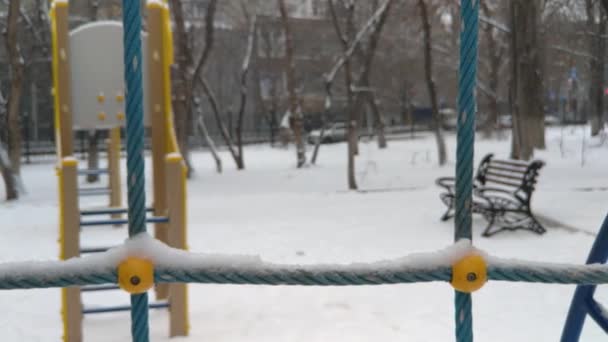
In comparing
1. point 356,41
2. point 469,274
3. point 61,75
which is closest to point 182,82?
point 356,41

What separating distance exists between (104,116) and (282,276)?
9.63ft

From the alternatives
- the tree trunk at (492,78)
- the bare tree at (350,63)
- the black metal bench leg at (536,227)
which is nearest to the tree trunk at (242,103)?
the bare tree at (350,63)

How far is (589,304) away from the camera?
2.08 m

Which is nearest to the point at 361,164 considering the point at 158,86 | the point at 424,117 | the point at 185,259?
the point at 158,86

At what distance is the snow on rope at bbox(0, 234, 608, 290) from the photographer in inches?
49.5

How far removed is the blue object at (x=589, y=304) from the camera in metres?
2.05

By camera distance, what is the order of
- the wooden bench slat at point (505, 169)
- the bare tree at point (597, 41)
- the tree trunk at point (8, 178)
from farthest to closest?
the tree trunk at point (8, 178) → the bare tree at point (597, 41) → the wooden bench slat at point (505, 169)

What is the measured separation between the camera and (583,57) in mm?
7844

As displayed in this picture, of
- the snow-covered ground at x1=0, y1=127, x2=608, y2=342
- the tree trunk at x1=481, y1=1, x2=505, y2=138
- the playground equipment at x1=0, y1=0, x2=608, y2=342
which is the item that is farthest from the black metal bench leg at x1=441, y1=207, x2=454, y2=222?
the tree trunk at x1=481, y1=1, x2=505, y2=138

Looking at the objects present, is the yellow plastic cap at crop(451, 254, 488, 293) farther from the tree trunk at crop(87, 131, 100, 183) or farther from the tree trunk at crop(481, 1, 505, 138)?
the tree trunk at crop(481, 1, 505, 138)

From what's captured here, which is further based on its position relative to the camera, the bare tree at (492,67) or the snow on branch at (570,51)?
the bare tree at (492,67)

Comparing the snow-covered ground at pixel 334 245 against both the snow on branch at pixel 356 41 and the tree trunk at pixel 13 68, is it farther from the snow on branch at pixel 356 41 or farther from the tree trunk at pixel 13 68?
the snow on branch at pixel 356 41

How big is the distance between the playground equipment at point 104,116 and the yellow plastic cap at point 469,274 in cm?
226

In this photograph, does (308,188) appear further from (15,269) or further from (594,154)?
(15,269)
